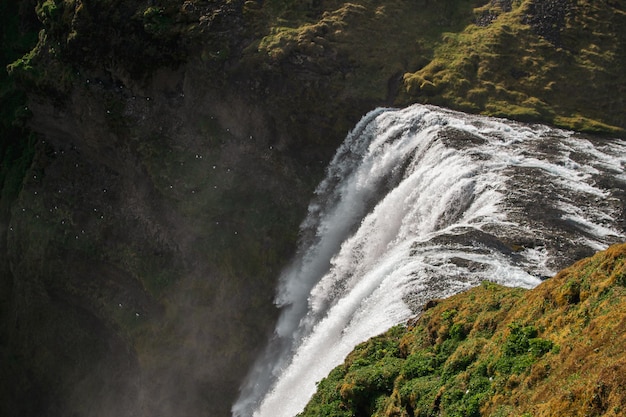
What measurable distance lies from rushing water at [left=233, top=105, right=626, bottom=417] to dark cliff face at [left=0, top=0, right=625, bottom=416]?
241 cm

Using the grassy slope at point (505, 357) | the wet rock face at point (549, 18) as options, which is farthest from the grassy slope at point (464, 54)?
the grassy slope at point (505, 357)

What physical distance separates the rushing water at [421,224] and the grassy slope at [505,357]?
2532 mm

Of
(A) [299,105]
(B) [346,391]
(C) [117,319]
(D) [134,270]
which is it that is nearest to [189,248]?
(D) [134,270]

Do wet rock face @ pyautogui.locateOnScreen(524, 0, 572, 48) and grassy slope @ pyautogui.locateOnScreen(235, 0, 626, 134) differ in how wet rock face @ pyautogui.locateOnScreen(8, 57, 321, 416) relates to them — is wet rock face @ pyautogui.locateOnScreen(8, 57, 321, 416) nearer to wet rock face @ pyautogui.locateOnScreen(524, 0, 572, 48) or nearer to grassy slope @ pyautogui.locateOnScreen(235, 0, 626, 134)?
grassy slope @ pyautogui.locateOnScreen(235, 0, 626, 134)

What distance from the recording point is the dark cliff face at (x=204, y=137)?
3409 cm

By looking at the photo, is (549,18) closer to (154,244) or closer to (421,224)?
(421,224)

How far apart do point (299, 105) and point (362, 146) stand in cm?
429

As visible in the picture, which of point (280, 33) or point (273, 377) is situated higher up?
point (280, 33)

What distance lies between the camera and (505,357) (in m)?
13.1

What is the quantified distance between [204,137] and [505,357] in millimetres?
25791

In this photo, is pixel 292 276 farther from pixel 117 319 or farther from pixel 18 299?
pixel 18 299

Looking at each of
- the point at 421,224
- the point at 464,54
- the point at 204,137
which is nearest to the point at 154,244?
the point at 204,137

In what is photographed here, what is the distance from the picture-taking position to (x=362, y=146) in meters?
32.0

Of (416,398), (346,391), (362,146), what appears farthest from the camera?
(362,146)
